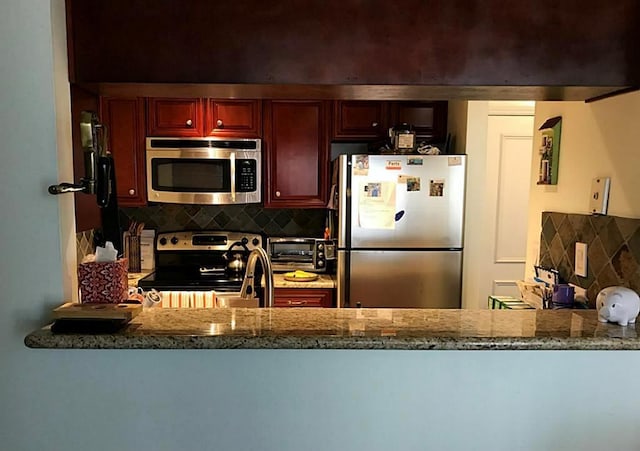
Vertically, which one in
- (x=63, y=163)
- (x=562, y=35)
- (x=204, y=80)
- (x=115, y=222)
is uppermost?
(x=562, y=35)

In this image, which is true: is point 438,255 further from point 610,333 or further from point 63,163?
point 63,163

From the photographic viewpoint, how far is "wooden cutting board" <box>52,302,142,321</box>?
3.84 feet

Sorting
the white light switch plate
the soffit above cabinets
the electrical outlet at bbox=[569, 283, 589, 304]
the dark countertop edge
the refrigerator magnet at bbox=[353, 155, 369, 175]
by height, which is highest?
the soffit above cabinets

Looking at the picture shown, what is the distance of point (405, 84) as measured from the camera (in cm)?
131

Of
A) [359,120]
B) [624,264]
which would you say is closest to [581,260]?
[624,264]

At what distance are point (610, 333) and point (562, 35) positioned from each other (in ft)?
2.64

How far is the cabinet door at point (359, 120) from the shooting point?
10.6ft

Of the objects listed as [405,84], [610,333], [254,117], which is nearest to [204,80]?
[405,84]

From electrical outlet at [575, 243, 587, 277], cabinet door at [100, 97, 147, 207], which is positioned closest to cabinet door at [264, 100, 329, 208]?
cabinet door at [100, 97, 147, 207]

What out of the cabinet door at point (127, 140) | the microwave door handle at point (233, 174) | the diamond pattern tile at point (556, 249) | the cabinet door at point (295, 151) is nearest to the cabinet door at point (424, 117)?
the cabinet door at point (295, 151)

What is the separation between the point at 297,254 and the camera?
343 centimetres

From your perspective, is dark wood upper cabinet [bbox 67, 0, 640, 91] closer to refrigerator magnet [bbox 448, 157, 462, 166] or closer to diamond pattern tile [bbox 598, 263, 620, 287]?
diamond pattern tile [bbox 598, 263, 620, 287]

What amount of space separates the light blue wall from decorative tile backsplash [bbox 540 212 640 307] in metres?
0.31

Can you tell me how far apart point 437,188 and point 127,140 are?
6.80ft
